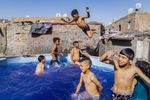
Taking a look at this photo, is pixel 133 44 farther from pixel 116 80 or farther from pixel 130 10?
pixel 130 10

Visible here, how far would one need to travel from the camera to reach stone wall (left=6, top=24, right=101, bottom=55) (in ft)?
67.4

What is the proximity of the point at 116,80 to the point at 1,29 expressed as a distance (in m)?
15.7

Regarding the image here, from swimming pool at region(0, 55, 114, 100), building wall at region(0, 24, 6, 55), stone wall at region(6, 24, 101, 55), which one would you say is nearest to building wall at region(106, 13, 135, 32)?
stone wall at region(6, 24, 101, 55)

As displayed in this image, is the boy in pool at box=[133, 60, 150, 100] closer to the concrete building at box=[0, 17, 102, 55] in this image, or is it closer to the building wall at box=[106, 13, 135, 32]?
the concrete building at box=[0, 17, 102, 55]

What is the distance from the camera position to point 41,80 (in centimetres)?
1157

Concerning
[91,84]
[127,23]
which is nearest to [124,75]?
[91,84]

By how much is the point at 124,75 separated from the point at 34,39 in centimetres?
1522

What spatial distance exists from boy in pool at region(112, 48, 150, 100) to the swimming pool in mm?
2240

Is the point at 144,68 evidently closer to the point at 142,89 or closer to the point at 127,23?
the point at 142,89

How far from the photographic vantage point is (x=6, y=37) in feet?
68.0

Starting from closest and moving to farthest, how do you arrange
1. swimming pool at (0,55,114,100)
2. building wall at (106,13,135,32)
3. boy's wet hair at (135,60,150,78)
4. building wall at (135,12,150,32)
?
boy's wet hair at (135,60,150,78) → swimming pool at (0,55,114,100) → building wall at (135,12,150,32) → building wall at (106,13,135,32)

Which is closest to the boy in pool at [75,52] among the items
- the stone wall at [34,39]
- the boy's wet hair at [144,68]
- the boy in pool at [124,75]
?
the stone wall at [34,39]

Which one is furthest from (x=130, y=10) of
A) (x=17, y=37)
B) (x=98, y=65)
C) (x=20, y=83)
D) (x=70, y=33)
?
(x=20, y=83)

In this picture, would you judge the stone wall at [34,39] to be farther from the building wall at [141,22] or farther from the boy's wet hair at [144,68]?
the boy's wet hair at [144,68]
